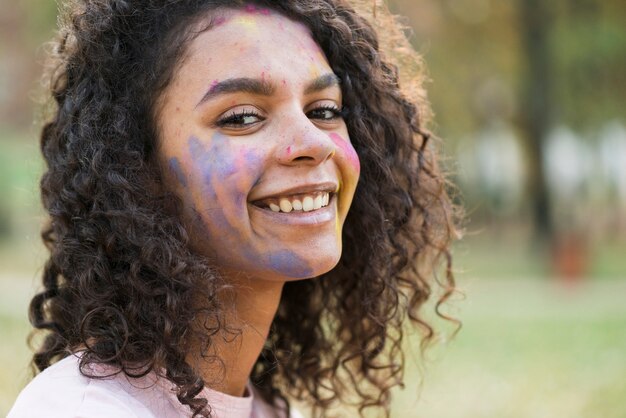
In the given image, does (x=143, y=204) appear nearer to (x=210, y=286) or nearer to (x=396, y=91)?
(x=210, y=286)

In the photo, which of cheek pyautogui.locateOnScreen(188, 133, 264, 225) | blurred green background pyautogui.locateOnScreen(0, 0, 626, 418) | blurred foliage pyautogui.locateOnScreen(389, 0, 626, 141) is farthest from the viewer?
blurred foliage pyautogui.locateOnScreen(389, 0, 626, 141)

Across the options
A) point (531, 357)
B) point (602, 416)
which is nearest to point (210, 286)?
point (602, 416)

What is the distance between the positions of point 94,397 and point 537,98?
58.4ft

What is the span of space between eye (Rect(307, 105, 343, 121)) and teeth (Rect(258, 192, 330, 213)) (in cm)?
29

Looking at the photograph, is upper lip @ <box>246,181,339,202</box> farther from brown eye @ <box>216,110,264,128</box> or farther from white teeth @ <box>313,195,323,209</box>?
brown eye @ <box>216,110,264,128</box>

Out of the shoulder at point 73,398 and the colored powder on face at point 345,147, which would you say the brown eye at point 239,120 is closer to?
the colored powder on face at point 345,147

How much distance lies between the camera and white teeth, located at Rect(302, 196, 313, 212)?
269 centimetres

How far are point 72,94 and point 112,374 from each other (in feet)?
2.99

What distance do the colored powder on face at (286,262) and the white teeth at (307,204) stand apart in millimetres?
134

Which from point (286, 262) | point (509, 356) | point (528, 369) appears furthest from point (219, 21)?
point (509, 356)

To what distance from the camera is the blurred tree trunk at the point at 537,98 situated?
61.6 feet

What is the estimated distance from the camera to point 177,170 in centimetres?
270

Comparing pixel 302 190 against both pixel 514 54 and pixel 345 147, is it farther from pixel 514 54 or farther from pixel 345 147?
pixel 514 54

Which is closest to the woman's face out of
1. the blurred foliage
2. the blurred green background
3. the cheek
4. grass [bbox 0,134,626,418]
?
the cheek
